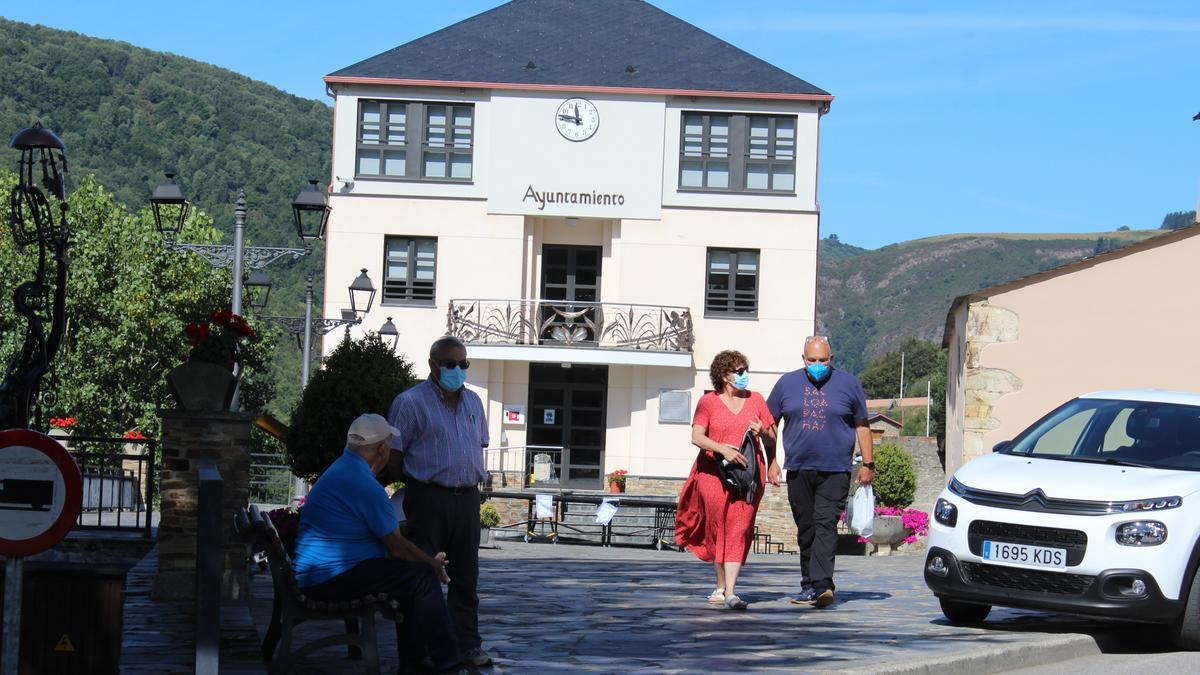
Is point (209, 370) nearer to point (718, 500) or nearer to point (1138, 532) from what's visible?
point (718, 500)

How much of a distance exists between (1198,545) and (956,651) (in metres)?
1.79

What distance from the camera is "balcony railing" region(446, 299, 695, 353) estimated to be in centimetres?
3828

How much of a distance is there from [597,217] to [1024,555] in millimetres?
29518

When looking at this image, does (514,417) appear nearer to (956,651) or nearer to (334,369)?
(334,369)

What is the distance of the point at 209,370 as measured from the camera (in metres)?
10.7

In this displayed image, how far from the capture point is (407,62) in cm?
3950

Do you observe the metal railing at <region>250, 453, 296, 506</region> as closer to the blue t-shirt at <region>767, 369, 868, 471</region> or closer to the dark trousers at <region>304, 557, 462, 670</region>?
the blue t-shirt at <region>767, 369, 868, 471</region>

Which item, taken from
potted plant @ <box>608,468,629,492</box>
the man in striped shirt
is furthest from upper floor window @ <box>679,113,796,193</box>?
the man in striped shirt

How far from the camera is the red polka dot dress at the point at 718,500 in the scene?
11.1 metres

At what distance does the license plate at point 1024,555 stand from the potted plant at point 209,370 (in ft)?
17.1

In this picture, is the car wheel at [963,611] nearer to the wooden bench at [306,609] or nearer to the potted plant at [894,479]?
the wooden bench at [306,609]

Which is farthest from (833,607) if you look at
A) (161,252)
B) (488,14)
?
(161,252)

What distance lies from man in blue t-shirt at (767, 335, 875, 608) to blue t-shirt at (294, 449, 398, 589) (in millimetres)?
4364

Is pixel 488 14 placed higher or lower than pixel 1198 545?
higher
